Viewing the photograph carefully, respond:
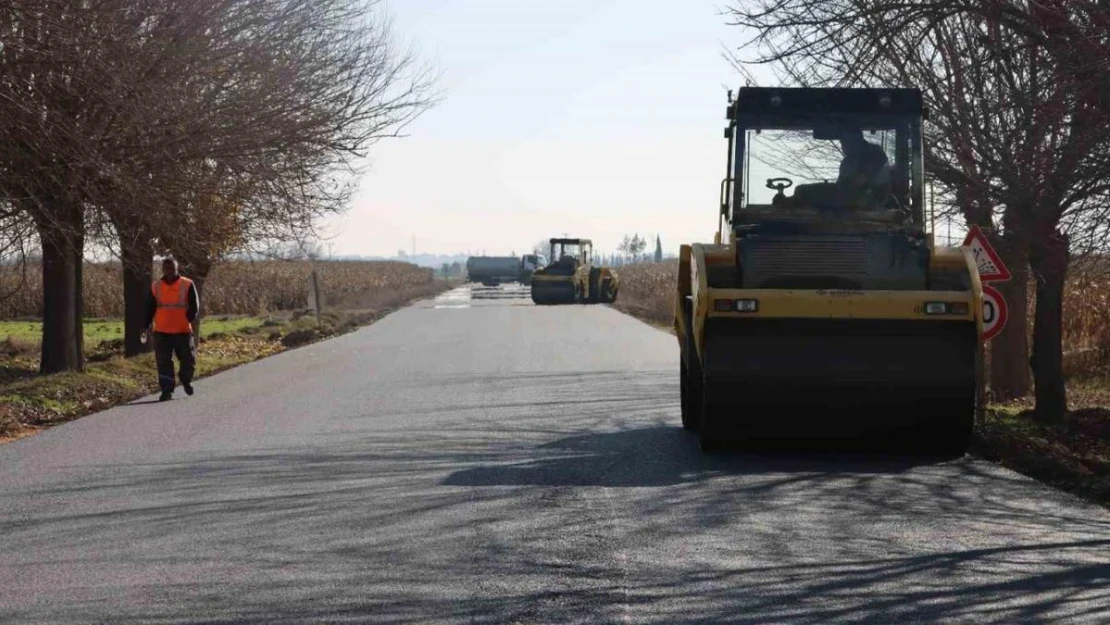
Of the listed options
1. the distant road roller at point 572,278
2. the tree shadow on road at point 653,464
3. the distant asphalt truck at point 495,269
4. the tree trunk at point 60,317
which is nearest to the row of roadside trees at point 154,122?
the tree trunk at point 60,317

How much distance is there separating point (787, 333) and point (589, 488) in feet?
7.84

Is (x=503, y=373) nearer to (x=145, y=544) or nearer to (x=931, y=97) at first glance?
(x=931, y=97)

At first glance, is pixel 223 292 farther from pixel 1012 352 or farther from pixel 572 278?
pixel 1012 352

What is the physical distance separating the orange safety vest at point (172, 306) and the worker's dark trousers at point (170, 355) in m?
0.08

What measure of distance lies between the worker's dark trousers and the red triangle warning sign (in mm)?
9345

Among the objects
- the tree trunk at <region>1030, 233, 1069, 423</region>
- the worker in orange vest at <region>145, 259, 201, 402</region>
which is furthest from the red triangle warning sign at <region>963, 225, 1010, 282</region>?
the worker in orange vest at <region>145, 259, 201, 402</region>

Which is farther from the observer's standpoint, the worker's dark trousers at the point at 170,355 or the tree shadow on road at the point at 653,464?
the worker's dark trousers at the point at 170,355

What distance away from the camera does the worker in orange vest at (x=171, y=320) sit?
19.7 metres

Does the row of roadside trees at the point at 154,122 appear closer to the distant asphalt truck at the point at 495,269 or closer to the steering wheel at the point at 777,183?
the steering wheel at the point at 777,183

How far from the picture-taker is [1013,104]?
1221 cm

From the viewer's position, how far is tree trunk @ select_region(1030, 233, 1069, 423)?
16.5m

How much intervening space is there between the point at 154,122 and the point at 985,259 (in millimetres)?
9004

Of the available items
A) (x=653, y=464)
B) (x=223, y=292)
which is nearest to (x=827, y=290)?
(x=653, y=464)

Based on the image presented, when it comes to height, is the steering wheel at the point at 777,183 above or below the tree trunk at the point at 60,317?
above
